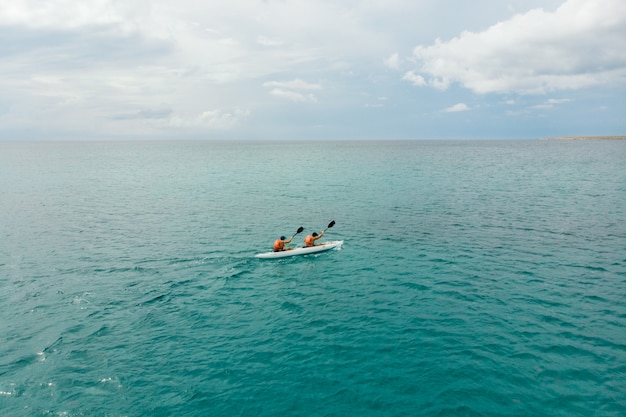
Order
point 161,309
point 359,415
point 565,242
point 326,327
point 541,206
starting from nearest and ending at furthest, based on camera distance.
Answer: point 359,415 < point 326,327 < point 161,309 < point 565,242 < point 541,206

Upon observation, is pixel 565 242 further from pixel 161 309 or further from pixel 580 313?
pixel 161 309

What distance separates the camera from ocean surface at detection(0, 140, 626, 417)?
61.5 ft

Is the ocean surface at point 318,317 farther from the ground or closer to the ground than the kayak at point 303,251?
closer to the ground

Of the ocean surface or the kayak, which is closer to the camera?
the ocean surface

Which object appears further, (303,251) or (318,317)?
(303,251)

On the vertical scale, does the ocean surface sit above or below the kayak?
below

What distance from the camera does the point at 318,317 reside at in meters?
26.5

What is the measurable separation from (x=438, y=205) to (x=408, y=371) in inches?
1813

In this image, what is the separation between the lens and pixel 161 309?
2770cm

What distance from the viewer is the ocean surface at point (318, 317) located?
18.8 metres

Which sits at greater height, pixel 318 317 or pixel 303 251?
pixel 303 251

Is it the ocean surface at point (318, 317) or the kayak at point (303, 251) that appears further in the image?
the kayak at point (303, 251)

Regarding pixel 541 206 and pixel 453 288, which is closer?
pixel 453 288

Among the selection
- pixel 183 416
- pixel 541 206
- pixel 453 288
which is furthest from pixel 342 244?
pixel 541 206
